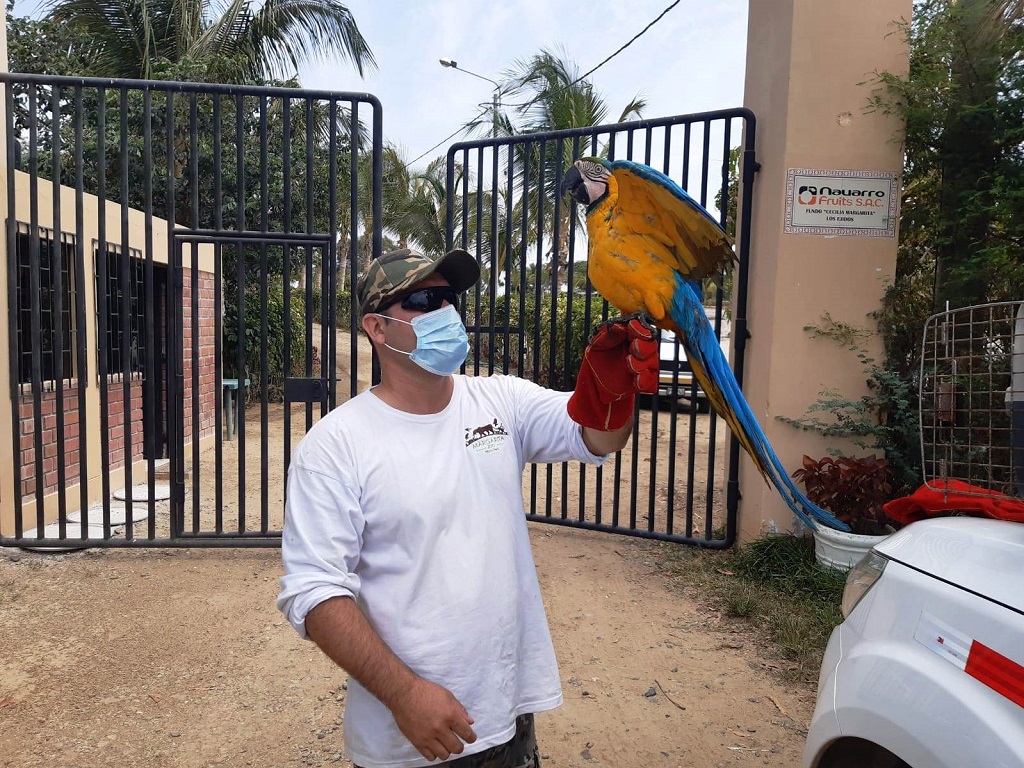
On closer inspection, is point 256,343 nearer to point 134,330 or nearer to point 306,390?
point 134,330

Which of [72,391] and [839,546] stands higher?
[72,391]

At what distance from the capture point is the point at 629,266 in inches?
76.1

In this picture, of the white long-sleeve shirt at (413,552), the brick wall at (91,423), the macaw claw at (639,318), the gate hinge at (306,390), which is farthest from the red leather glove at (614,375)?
the brick wall at (91,423)

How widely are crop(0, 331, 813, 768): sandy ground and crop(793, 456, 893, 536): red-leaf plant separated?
889mm

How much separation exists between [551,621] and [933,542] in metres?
2.48

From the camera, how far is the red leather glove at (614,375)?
5.01 feet

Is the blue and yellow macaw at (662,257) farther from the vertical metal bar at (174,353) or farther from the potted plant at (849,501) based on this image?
the vertical metal bar at (174,353)

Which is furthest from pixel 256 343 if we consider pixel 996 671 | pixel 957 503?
pixel 996 671

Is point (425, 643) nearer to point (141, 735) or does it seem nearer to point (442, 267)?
point (442, 267)

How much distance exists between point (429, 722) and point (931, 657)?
0.90 m

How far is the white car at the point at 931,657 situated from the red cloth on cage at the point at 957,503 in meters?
0.03

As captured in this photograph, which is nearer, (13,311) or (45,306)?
(13,311)

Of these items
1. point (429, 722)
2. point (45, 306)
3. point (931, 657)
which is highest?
point (45, 306)

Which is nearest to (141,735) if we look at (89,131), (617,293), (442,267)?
(442,267)
